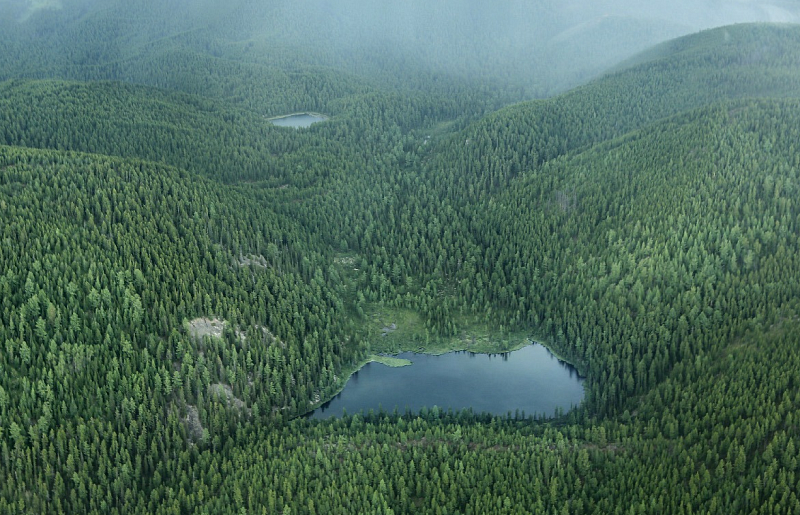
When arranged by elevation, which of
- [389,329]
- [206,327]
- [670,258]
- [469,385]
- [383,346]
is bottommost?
[469,385]

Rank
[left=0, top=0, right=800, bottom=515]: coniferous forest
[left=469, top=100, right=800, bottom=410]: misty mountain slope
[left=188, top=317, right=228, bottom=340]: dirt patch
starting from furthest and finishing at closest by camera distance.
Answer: [left=469, top=100, right=800, bottom=410]: misty mountain slope, [left=188, top=317, right=228, bottom=340]: dirt patch, [left=0, top=0, right=800, bottom=515]: coniferous forest

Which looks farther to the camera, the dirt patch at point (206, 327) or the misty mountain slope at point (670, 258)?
the misty mountain slope at point (670, 258)

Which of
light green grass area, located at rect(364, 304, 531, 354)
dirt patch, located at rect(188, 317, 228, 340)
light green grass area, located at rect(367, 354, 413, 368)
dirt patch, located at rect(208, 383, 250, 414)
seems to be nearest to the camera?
dirt patch, located at rect(208, 383, 250, 414)

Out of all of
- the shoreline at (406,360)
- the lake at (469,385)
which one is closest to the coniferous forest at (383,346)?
the shoreline at (406,360)

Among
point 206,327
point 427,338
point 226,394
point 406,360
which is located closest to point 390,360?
point 406,360

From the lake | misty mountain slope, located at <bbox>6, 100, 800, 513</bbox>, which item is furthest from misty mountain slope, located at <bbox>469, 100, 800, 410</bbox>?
the lake

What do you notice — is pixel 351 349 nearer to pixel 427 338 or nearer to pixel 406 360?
pixel 406 360

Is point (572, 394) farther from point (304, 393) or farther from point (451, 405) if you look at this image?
point (304, 393)

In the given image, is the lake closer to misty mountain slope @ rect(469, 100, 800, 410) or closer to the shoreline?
the shoreline

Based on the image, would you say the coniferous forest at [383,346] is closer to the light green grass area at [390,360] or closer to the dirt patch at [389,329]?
the light green grass area at [390,360]

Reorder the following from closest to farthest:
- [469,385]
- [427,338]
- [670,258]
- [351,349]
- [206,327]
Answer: [206,327]
[469,385]
[670,258]
[351,349]
[427,338]
